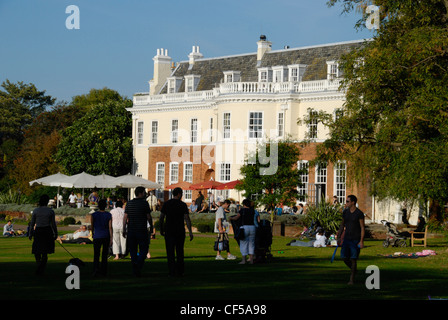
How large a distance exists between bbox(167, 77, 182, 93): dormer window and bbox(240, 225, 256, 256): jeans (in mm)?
43764

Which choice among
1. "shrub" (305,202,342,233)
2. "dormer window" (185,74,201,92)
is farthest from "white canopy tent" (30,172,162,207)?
"dormer window" (185,74,201,92)

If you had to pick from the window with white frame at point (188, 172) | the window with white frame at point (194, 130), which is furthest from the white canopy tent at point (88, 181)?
the window with white frame at point (194, 130)

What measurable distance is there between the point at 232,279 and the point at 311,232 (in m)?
17.6

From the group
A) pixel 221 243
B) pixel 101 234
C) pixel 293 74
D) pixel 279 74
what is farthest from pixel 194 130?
pixel 101 234

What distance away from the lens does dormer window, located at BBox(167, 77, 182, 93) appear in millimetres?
64500

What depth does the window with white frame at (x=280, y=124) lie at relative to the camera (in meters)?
54.1

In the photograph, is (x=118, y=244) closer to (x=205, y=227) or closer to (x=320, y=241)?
(x=320, y=241)

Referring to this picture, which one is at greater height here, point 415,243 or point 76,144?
point 76,144

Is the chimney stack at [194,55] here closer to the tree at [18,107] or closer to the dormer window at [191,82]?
the dormer window at [191,82]

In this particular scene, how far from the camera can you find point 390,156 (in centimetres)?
2798

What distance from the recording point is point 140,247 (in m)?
17.5
